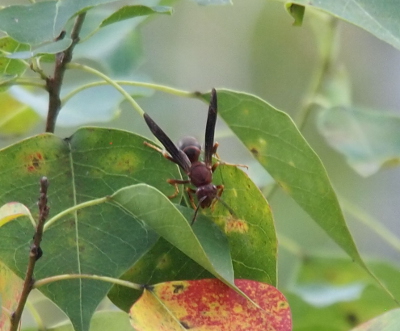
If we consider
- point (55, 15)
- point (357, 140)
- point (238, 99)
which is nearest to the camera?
point (55, 15)

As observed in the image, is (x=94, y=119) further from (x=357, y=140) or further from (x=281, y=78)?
(x=281, y=78)

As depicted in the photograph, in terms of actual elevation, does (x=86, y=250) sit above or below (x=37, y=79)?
below

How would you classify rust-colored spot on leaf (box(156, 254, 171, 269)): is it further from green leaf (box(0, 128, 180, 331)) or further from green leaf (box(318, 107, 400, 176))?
green leaf (box(318, 107, 400, 176))

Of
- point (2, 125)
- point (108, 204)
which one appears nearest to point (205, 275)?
point (108, 204)

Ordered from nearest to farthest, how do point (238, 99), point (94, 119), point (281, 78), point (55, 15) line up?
point (55, 15) → point (238, 99) → point (94, 119) → point (281, 78)

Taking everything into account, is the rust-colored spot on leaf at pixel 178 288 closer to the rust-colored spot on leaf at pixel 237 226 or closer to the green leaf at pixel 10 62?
the rust-colored spot on leaf at pixel 237 226

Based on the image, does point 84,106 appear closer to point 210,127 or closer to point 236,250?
point 210,127

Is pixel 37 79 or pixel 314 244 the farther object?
pixel 314 244

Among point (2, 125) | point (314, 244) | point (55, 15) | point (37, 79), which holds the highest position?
point (55, 15)
